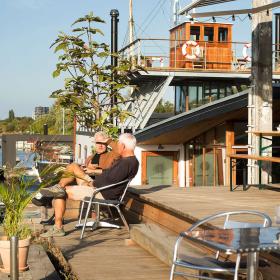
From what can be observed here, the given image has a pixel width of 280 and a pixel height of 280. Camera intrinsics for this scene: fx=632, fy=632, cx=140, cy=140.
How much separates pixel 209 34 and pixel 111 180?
60.0 ft

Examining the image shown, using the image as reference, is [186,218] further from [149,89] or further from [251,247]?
[149,89]

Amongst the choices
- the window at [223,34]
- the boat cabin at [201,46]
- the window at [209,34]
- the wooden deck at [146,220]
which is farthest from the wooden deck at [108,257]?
the window at [223,34]

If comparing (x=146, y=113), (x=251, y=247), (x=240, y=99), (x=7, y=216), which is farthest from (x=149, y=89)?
(x=251, y=247)

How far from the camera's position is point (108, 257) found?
20.0 ft

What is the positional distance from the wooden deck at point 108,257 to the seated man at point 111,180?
23 cm

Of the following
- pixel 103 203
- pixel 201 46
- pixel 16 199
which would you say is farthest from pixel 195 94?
pixel 16 199

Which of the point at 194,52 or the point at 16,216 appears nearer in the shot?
the point at 16,216

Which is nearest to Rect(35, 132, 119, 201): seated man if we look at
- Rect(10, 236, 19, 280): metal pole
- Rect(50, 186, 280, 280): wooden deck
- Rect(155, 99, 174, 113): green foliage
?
Rect(50, 186, 280, 280): wooden deck

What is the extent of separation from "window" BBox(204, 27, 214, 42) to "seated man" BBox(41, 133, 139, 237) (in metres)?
17.7

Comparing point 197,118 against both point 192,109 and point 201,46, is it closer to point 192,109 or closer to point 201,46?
point 192,109

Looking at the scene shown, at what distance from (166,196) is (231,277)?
329 cm

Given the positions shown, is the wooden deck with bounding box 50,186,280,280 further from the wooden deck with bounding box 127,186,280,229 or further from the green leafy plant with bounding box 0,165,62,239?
the green leafy plant with bounding box 0,165,62,239

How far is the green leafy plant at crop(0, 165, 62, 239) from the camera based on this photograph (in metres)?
4.89

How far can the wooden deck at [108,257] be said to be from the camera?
536cm
